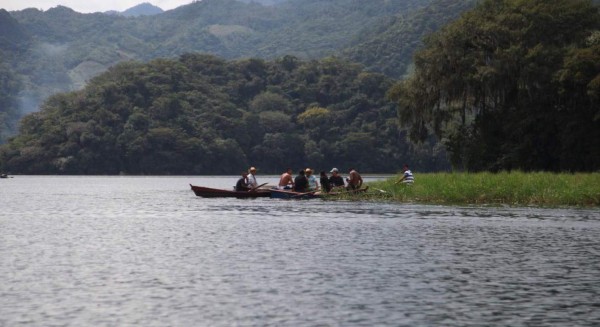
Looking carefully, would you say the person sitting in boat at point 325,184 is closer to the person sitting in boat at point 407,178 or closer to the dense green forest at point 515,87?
the person sitting in boat at point 407,178

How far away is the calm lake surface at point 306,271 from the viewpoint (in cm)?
1666

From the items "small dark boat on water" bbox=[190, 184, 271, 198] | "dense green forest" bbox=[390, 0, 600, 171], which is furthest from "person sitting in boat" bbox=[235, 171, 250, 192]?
"dense green forest" bbox=[390, 0, 600, 171]

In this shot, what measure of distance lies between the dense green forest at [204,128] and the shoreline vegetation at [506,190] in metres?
95.5

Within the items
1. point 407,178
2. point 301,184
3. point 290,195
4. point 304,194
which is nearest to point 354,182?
point 304,194

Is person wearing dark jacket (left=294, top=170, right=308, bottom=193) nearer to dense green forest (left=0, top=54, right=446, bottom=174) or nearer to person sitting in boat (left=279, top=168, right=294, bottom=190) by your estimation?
person sitting in boat (left=279, top=168, right=294, bottom=190)

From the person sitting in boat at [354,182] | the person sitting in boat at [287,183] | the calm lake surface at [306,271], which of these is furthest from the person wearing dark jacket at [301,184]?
the calm lake surface at [306,271]

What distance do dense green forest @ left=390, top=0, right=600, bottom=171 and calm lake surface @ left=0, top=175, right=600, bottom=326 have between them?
679 inches

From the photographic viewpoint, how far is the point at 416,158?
151 metres

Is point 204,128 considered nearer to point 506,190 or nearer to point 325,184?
point 325,184

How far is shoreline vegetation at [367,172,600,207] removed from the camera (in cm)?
4478

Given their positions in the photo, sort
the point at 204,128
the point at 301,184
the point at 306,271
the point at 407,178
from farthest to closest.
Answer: the point at 204,128
the point at 301,184
the point at 407,178
the point at 306,271

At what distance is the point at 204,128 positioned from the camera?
533 ft

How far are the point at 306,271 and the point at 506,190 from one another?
1043 inches

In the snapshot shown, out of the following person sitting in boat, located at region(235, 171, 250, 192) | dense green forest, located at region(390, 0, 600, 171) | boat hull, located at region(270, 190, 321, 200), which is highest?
dense green forest, located at region(390, 0, 600, 171)
